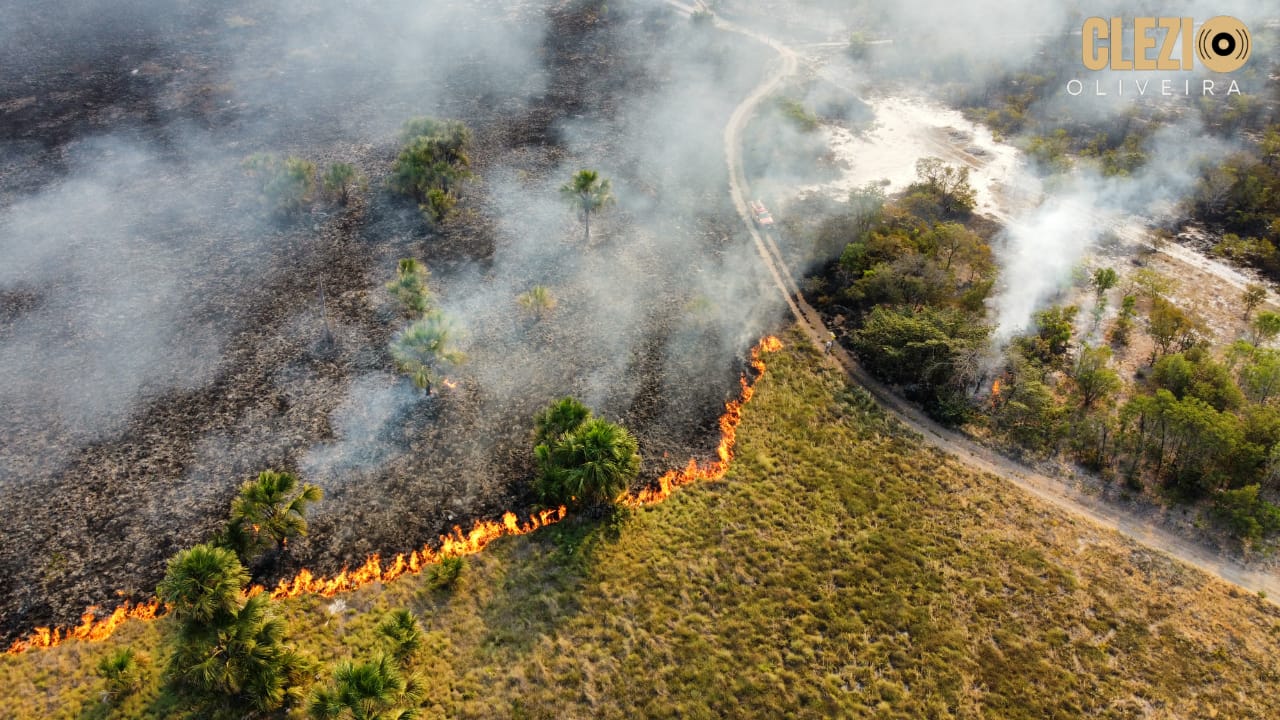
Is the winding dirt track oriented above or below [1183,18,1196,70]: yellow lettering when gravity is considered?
below

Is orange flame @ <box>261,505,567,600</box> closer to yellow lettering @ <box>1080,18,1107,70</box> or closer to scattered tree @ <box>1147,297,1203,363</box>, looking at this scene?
scattered tree @ <box>1147,297,1203,363</box>

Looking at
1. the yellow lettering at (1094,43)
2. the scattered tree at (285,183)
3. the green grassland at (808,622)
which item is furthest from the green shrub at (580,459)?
the yellow lettering at (1094,43)

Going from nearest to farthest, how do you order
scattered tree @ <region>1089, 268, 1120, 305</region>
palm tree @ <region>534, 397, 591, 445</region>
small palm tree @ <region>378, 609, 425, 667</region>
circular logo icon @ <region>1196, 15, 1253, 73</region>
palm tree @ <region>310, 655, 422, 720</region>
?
palm tree @ <region>310, 655, 422, 720</region>, small palm tree @ <region>378, 609, 425, 667</region>, palm tree @ <region>534, 397, 591, 445</region>, scattered tree @ <region>1089, 268, 1120, 305</region>, circular logo icon @ <region>1196, 15, 1253, 73</region>

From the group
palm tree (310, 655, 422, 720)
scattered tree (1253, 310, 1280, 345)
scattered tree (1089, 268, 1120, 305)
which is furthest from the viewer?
scattered tree (1089, 268, 1120, 305)

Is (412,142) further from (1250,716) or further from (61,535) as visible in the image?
(1250,716)

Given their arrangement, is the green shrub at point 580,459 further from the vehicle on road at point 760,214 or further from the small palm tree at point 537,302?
the vehicle on road at point 760,214

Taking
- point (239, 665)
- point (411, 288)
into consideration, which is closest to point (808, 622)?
point (239, 665)

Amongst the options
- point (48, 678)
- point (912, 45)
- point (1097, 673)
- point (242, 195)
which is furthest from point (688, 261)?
point (912, 45)

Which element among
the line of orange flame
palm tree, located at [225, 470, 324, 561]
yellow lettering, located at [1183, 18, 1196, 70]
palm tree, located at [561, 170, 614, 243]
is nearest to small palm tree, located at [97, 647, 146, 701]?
the line of orange flame
